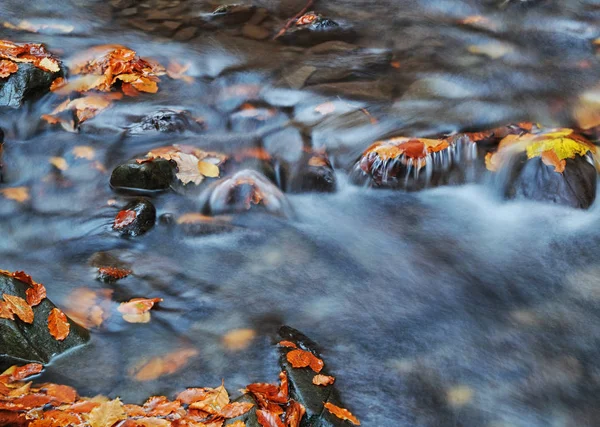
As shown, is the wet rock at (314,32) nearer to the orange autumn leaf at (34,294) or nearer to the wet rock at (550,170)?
the wet rock at (550,170)

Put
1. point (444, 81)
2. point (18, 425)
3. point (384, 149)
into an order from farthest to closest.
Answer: point (444, 81) < point (384, 149) < point (18, 425)

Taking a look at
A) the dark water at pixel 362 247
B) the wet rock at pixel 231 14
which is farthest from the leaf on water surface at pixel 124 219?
the wet rock at pixel 231 14

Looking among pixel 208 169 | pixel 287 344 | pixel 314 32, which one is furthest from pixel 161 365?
pixel 314 32

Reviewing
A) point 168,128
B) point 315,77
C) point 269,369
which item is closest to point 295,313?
point 269,369

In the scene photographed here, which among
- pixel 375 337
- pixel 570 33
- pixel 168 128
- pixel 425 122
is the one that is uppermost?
pixel 570 33

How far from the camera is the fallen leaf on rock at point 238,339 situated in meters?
3.69

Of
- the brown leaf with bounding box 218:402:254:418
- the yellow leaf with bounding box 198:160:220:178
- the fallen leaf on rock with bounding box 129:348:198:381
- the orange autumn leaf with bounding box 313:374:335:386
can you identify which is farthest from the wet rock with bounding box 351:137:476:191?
the brown leaf with bounding box 218:402:254:418

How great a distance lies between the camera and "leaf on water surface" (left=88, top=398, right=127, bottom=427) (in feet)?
10.1

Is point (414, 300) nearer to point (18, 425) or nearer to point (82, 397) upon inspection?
point (82, 397)

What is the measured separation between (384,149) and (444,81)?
167cm

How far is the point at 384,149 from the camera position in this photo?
523cm

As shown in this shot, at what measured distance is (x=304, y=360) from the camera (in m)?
3.52

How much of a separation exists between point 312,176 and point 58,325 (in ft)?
8.24

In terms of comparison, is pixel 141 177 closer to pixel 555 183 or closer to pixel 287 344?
pixel 287 344
